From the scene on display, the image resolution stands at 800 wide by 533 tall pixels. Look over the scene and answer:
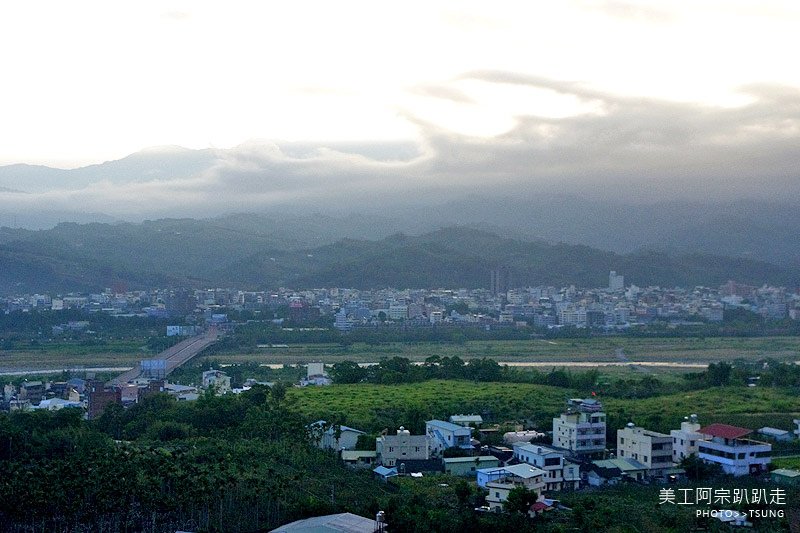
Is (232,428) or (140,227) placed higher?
(140,227)

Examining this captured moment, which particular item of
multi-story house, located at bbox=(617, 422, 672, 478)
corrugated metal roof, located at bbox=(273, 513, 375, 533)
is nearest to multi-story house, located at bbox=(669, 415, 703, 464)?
multi-story house, located at bbox=(617, 422, 672, 478)

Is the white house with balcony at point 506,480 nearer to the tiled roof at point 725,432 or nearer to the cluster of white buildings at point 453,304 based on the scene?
the tiled roof at point 725,432

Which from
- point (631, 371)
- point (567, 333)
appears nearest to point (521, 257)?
point (567, 333)

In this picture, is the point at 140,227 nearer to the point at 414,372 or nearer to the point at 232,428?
the point at 414,372

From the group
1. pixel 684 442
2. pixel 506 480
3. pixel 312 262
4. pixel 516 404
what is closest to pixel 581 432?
pixel 684 442

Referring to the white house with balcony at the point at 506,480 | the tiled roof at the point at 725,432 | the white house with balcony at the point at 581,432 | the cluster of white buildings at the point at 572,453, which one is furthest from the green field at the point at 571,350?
the white house with balcony at the point at 506,480

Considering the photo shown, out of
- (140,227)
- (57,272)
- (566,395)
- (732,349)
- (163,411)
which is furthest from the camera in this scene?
(140,227)

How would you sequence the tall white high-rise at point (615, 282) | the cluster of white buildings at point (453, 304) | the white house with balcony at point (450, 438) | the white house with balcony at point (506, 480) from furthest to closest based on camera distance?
1. the tall white high-rise at point (615, 282)
2. the cluster of white buildings at point (453, 304)
3. the white house with balcony at point (450, 438)
4. the white house with balcony at point (506, 480)
